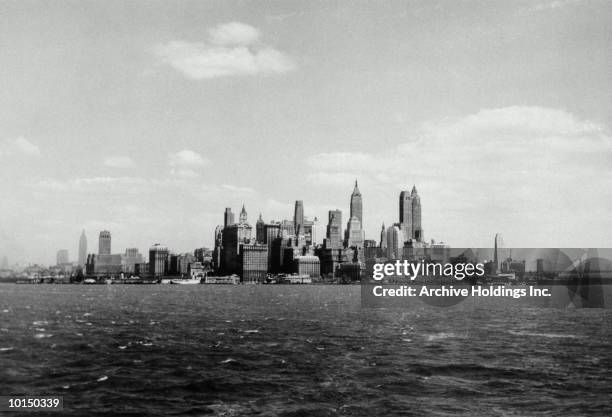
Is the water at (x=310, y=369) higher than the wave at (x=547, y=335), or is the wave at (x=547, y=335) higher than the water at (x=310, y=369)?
the water at (x=310, y=369)

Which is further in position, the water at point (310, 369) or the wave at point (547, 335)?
the wave at point (547, 335)

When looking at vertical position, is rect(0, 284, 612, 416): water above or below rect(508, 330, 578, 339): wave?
above

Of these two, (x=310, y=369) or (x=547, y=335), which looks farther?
(x=547, y=335)

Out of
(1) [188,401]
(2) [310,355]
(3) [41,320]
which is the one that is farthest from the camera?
(3) [41,320]


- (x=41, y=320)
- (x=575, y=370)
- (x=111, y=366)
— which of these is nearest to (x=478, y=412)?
(x=575, y=370)

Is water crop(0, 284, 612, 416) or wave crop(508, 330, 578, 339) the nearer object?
water crop(0, 284, 612, 416)

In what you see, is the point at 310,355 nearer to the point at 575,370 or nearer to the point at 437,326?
the point at 575,370

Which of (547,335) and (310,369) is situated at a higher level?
(310,369)

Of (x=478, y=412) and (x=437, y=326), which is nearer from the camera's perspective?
(x=478, y=412)
